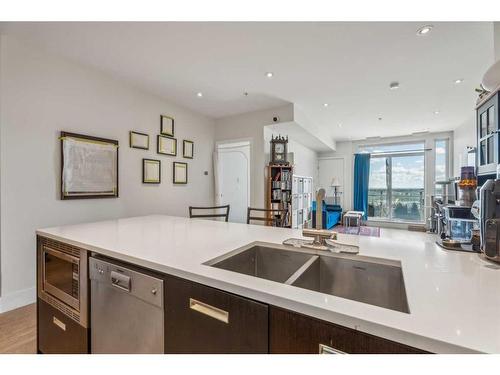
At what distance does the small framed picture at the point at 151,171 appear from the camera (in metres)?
3.55

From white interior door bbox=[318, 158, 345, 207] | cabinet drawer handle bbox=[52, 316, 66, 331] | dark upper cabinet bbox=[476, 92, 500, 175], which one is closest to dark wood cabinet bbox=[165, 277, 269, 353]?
cabinet drawer handle bbox=[52, 316, 66, 331]

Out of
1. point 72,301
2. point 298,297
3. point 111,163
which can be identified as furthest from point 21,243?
point 298,297

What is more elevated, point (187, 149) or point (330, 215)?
point (187, 149)

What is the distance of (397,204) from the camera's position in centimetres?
728

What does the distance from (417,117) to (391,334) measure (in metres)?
5.80

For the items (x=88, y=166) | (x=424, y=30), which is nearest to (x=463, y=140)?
(x=424, y=30)

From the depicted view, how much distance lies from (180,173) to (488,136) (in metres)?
3.87

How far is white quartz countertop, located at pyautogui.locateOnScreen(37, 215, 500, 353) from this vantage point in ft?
1.70

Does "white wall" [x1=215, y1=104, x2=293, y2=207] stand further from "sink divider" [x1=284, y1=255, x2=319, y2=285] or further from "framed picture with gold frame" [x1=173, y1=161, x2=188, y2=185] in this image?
"sink divider" [x1=284, y1=255, x2=319, y2=285]

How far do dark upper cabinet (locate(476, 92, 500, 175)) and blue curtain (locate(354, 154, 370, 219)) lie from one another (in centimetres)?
633

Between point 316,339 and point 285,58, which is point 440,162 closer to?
point 285,58

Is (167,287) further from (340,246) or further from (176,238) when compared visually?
(340,246)

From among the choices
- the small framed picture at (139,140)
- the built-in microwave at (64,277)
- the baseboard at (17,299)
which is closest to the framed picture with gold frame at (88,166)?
the small framed picture at (139,140)

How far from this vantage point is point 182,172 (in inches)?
167
